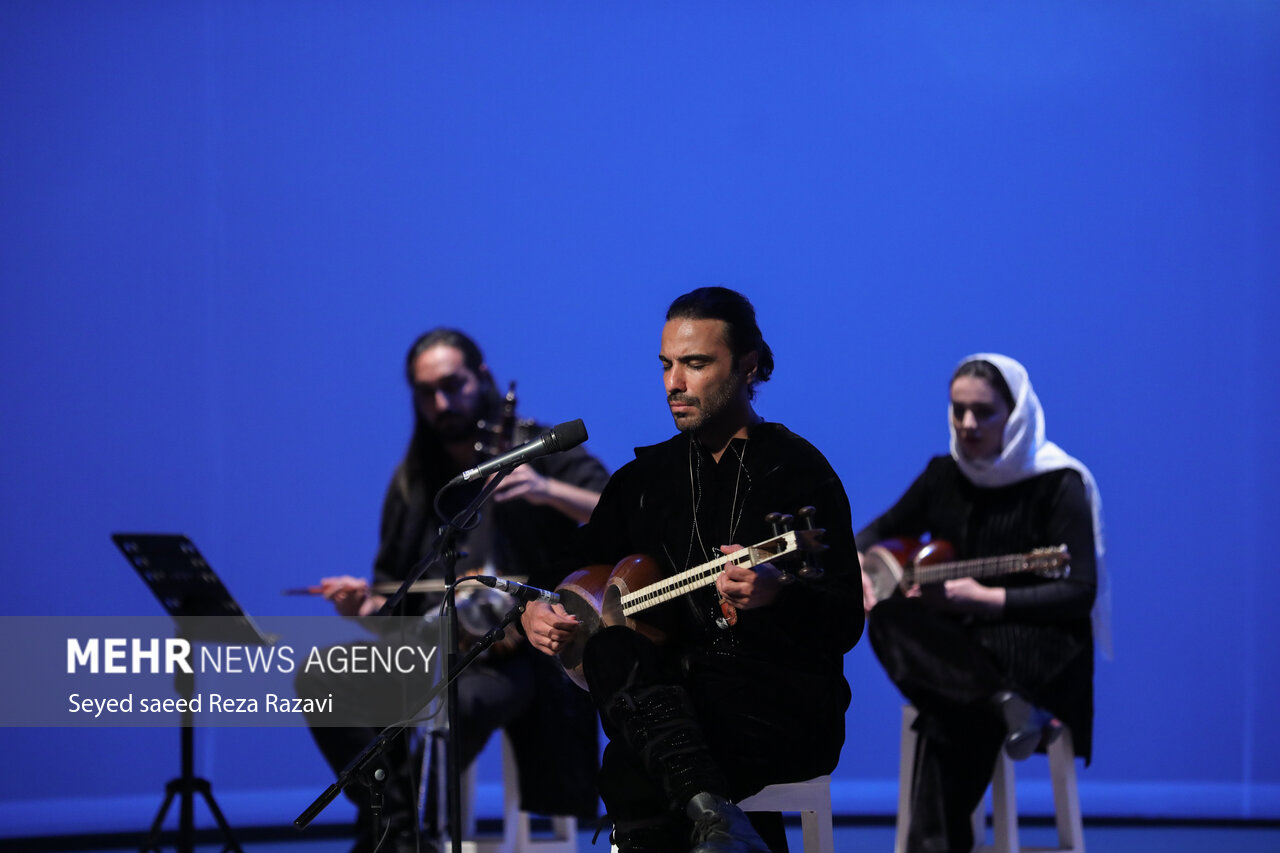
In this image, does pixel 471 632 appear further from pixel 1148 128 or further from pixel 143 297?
pixel 1148 128

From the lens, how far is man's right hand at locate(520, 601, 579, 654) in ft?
9.77

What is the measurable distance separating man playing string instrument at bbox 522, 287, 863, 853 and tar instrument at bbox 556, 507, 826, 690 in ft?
0.10

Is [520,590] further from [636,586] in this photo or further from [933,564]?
[933,564]

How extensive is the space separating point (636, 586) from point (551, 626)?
8.0 inches

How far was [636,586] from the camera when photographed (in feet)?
9.77

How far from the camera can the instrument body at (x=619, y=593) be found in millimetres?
2836

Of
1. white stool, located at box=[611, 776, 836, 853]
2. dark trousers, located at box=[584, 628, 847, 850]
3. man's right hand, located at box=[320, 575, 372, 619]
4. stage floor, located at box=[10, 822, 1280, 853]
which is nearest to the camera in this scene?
dark trousers, located at box=[584, 628, 847, 850]

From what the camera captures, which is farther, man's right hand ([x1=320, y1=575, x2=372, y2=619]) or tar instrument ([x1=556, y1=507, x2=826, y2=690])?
man's right hand ([x1=320, y1=575, x2=372, y2=619])

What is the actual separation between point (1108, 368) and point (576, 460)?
2.31 m

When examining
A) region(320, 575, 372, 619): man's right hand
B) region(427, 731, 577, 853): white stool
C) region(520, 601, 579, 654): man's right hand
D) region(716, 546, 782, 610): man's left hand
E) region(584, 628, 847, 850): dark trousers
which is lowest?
region(427, 731, 577, 853): white stool

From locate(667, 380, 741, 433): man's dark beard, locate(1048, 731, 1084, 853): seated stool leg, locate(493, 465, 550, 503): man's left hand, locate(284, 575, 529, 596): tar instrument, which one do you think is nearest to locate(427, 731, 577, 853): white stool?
locate(284, 575, 529, 596): tar instrument

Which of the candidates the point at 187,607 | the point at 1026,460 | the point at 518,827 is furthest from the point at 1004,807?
the point at 187,607

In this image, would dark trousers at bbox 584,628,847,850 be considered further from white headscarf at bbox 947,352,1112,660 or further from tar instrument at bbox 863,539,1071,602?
white headscarf at bbox 947,352,1112,660

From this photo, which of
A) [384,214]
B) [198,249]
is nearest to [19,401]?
[198,249]
